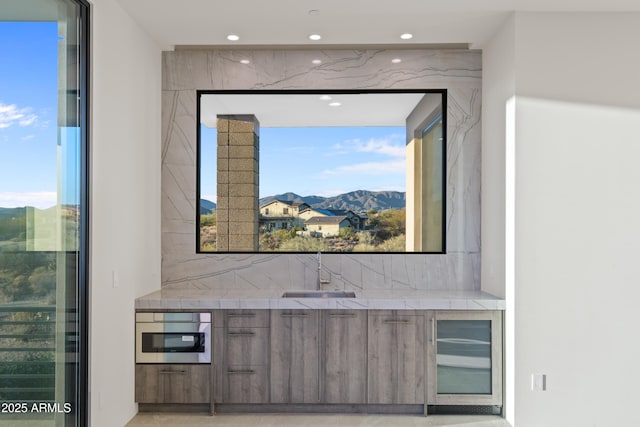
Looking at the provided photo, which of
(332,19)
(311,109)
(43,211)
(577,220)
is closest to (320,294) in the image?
(311,109)

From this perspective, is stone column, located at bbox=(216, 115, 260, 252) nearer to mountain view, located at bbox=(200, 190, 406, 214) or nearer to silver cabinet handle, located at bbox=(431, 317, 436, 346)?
mountain view, located at bbox=(200, 190, 406, 214)

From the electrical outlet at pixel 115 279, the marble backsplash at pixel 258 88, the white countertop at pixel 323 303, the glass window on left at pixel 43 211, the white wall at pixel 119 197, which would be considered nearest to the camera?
the glass window on left at pixel 43 211

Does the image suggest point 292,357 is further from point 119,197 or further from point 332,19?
point 332,19

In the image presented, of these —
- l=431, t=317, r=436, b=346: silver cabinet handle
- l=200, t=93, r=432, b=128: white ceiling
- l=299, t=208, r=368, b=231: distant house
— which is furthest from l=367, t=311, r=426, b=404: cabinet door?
l=200, t=93, r=432, b=128: white ceiling

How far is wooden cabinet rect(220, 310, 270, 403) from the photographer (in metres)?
3.94

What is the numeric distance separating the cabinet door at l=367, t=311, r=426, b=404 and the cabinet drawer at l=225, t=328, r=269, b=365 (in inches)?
31.2

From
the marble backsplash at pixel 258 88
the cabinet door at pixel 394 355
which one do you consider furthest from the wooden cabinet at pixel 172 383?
the cabinet door at pixel 394 355

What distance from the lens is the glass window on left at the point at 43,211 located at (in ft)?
7.98

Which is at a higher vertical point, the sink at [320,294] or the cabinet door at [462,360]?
the sink at [320,294]

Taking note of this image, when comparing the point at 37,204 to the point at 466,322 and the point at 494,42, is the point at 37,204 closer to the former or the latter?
the point at 466,322

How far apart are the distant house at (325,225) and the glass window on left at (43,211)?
1.98m

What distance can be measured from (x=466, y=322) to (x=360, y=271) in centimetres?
102

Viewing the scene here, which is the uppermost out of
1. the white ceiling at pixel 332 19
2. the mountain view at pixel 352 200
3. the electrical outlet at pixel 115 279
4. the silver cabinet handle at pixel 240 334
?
the white ceiling at pixel 332 19

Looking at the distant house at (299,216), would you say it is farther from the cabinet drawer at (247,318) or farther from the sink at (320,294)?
the cabinet drawer at (247,318)
